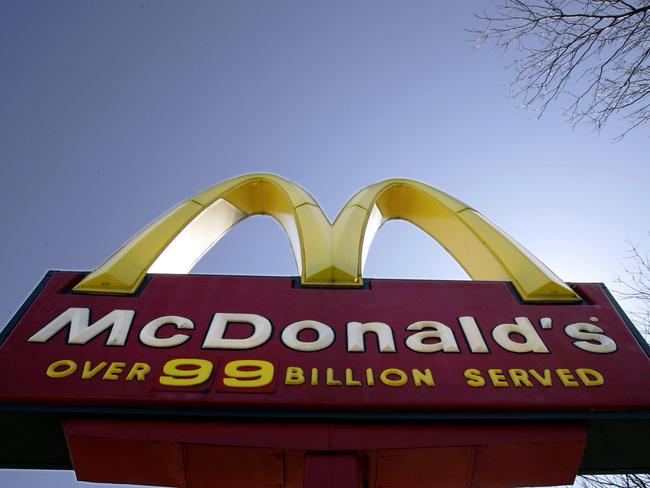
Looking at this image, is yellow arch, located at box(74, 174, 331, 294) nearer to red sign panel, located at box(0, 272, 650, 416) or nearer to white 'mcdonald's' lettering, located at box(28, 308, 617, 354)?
red sign panel, located at box(0, 272, 650, 416)

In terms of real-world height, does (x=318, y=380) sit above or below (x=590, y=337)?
below

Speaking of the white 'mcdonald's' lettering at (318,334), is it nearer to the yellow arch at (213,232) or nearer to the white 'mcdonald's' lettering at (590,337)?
the white 'mcdonald's' lettering at (590,337)

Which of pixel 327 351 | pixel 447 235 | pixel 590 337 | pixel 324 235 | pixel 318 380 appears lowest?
pixel 318 380

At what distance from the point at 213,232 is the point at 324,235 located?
1.50 meters

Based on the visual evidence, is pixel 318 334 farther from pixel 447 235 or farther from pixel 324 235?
pixel 447 235

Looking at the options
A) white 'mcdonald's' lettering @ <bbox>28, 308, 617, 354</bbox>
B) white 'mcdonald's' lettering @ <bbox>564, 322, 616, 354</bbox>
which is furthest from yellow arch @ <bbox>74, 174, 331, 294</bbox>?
white 'mcdonald's' lettering @ <bbox>564, 322, 616, 354</bbox>

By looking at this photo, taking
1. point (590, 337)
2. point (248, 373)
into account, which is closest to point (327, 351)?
point (248, 373)

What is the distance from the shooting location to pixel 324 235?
4.95 metres

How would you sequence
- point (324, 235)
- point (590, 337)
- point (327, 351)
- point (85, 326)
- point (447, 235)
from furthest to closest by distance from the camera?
point (447, 235) < point (324, 235) < point (590, 337) < point (85, 326) < point (327, 351)

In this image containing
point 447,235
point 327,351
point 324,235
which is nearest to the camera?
point 327,351

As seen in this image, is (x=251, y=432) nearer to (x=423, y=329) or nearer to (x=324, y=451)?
(x=324, y=451)

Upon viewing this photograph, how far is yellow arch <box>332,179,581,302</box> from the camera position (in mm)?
4391

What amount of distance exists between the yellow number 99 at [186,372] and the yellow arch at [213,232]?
0.99 m

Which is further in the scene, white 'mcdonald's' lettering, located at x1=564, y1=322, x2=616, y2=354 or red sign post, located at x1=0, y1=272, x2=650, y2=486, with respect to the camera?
white 'mcdonald's' lettering, located at x1=564, y1=322, x2=616, y2=354
